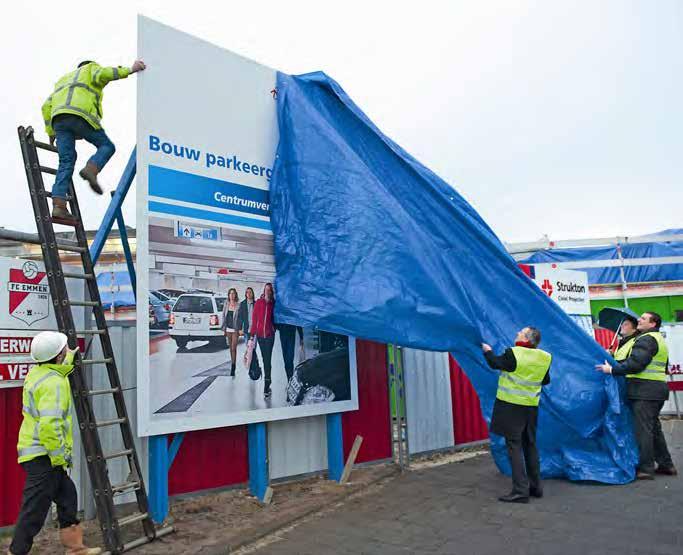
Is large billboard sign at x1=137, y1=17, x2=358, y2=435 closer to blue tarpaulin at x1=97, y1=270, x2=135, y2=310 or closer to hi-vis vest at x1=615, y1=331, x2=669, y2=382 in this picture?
hi-vis vest at x1=615, y1=331, x2=669, y2=382

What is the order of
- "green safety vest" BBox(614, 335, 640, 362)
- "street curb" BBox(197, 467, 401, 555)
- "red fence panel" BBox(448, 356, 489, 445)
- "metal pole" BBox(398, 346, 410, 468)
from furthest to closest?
"red fence panel" BBox(448, 356, 489, 445), "metal pole" BBox(398, 346, 410, 468), "green safety vest" BBox(614, 335, 640, 362), "street curb" BBox(197, 467, 401, 555)

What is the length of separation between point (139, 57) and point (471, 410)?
A: 6.21 m

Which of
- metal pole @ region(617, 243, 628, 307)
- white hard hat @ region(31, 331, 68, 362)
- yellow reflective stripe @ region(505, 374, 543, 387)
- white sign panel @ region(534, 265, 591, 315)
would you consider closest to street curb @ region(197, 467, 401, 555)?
white hard hat @ region(31, 331, 68, 362)

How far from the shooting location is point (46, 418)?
12.7 ft

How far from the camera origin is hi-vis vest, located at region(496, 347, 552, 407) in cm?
569

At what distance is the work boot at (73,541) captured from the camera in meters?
4.04

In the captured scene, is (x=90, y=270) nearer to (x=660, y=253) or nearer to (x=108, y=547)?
(x=108, y=547)

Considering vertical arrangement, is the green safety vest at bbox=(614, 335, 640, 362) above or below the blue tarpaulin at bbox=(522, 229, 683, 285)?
below

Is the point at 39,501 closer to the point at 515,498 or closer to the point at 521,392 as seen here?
the point at 515,498

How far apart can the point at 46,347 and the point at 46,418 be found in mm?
470

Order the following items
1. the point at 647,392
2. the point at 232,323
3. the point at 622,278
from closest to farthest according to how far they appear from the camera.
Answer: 1. the point at 232,323
2. the point at 647,392
3. the point at 622,278

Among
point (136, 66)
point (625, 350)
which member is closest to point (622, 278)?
point (625, 350)

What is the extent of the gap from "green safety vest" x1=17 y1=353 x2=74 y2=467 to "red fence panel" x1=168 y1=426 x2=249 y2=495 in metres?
1.59

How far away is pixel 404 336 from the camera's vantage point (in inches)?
221
